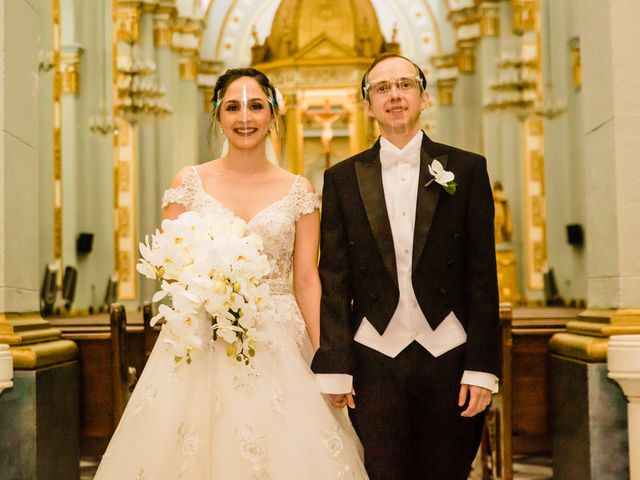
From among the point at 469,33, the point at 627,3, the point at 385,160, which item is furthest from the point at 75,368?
the point at 469,33

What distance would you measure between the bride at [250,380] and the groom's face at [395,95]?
1.76 ft

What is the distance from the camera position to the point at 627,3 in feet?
13.6

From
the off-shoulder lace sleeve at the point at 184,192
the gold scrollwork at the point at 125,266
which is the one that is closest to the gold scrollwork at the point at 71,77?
the gold scrollwork at the point at 125,266

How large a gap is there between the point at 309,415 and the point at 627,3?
97.8 inches

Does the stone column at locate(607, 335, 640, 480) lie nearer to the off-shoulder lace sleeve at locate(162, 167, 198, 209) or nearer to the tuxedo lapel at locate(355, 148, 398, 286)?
the tuxedo lapel at locate(355, 148, 398, 286)

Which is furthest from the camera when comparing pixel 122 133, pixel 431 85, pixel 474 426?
pixel 431 85

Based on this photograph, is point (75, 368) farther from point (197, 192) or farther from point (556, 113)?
point (556, 113)

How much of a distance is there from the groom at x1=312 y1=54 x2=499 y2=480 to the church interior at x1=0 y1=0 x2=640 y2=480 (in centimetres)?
55

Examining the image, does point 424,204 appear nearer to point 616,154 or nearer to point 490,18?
point 616,154

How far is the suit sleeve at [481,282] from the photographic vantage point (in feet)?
10.0

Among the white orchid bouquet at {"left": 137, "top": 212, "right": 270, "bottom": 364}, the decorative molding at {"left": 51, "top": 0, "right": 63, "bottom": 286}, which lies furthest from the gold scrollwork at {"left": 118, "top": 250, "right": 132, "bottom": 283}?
the white orchid bouquet at {"left": 137, "top": 212, "right": 270, "bottom": 364}

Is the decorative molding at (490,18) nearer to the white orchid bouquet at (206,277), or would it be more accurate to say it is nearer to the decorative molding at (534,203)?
the decorative molding at (534,203)

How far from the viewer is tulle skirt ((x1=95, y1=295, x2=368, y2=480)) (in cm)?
307

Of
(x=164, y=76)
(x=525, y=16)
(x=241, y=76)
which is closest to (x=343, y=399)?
(x=241, y=76)
